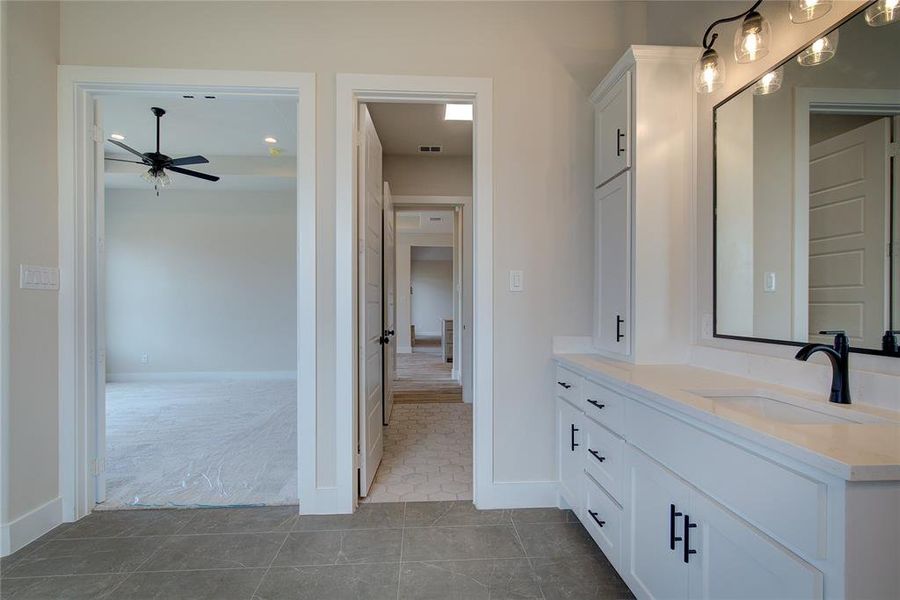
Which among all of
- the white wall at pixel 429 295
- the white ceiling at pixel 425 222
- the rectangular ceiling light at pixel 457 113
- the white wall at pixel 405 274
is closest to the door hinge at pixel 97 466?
the rectangular ceiling light at pixel 457 113

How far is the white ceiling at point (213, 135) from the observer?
133 inches

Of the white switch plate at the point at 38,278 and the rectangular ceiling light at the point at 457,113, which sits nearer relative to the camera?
the white switch plate at the point at 38,278

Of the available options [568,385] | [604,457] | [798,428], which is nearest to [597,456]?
[604,457]

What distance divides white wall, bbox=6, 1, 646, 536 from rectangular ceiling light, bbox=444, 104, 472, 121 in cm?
104

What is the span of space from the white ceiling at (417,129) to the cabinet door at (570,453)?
252cm

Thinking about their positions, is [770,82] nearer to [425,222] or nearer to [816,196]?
[816,196]

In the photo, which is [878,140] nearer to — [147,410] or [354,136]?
[354,136]

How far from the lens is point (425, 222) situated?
27.4 ft

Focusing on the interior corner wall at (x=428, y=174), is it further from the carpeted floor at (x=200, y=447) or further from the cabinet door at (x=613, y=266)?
the carpeted floor at (x=200, y=447)

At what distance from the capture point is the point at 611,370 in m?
1.64

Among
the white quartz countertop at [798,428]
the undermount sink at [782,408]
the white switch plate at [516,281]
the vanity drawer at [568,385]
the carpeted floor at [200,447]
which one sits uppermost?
the white switch plate at [516,281]

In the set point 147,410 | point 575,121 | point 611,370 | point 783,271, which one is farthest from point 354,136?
point 147,410

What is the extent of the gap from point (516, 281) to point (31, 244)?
2.42m

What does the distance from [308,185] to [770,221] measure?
2.09m
